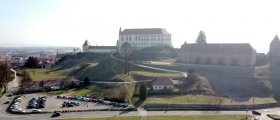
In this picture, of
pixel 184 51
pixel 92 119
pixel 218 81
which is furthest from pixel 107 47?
pixel 92 119

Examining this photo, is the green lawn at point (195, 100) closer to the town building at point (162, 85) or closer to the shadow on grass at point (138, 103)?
the shadow on grass at point (138, 103)

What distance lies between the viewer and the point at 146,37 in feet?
342

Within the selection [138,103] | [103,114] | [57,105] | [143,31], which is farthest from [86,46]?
[103,114]

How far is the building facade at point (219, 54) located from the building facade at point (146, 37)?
1900 cm

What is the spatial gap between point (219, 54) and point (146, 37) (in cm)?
3321

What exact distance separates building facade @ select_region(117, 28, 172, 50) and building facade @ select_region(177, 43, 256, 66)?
19.0m

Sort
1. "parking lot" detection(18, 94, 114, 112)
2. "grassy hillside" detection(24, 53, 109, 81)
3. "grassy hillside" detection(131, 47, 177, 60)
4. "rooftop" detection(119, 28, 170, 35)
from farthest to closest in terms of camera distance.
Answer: "rooftop" detection(119, 28, 170, 35), "grassy hillside" detection(24, 53, 109, 81), "grassy hillside" detection(131, 47, 177, 60), "parking lot" detection(18, 94, 114, 112)

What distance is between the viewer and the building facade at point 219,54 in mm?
72000

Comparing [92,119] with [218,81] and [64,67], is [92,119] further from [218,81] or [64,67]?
[64,67]

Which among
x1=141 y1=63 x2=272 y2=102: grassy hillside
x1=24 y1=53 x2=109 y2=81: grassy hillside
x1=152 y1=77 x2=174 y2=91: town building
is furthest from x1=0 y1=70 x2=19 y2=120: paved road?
x1=141 y1=63 x2=272 y2=102: grassy hillside

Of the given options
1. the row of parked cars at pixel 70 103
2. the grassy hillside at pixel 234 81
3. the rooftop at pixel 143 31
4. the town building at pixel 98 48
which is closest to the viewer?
the row of parked cars at pixel 70 103

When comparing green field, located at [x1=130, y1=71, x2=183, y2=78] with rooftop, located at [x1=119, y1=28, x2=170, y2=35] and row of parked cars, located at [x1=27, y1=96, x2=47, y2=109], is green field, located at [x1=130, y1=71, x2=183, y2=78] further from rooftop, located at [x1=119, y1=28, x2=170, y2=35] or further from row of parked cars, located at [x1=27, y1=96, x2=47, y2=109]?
rooftop, located at [x1=119, y1=28, x2=170, y2=35]

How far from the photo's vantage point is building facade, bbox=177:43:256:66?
72.0 metres

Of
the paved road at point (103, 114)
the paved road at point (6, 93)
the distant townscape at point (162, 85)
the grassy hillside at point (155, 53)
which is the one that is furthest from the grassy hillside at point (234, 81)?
the paved road at point (6, 93)
